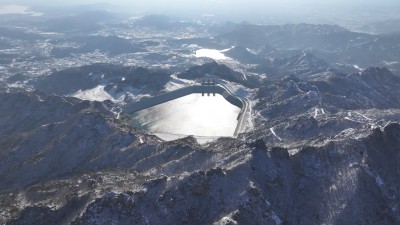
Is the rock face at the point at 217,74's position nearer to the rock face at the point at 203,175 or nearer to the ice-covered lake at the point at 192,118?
the ice-covered lake at the point at 192,118

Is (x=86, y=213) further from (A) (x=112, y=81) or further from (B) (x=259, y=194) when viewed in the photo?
(A) (x=112, y=81)

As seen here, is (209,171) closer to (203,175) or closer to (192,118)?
(203,175)

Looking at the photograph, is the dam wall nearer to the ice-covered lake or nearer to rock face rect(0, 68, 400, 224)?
the ice-covered lake

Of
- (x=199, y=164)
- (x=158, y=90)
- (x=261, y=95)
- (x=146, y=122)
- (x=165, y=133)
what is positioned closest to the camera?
(x=199, y=164)

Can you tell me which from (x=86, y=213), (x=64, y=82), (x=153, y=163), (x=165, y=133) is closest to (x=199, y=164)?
(x=153, y=163)

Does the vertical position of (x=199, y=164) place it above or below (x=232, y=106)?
above

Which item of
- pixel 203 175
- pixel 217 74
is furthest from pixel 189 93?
pixel 203 175

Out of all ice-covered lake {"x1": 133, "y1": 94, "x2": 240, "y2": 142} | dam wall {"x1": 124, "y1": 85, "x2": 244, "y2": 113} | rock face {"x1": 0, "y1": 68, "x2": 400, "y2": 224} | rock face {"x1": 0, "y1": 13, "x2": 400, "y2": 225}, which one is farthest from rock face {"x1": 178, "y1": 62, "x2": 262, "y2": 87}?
rock face {"x1": 0, "y1": 68, "x2": 400, "y2": 224}
